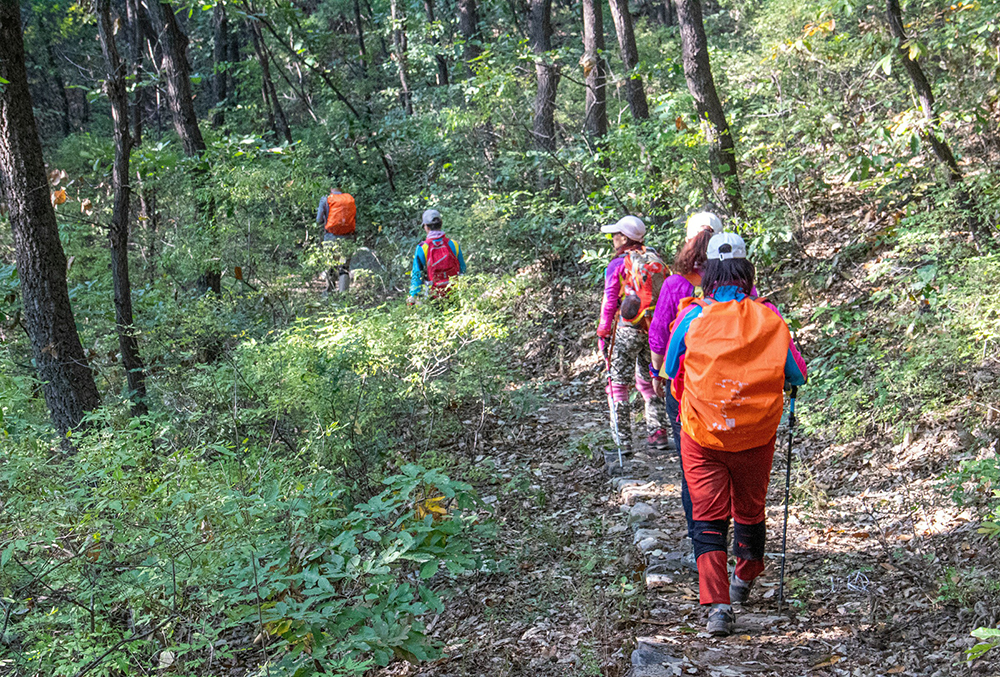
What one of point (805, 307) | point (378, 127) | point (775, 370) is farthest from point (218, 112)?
point (775, 370)

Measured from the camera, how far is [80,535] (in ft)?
12.8

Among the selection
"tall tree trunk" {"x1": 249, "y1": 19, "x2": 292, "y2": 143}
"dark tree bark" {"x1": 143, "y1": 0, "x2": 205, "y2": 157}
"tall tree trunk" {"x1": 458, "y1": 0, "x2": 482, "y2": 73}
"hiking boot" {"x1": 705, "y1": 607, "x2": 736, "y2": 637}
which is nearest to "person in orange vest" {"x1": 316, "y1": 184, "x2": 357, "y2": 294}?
"dark tree bark" {"x1": 143, "y1": 0, "x2": 205, "y2": 157}

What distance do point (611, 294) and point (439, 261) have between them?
10.8ft

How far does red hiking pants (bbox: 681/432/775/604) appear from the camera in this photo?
3.77 metres

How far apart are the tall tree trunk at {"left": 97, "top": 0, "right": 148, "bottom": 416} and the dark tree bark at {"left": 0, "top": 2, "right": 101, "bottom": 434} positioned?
640mm

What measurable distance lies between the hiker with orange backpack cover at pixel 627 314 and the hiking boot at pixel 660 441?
1.05 ft

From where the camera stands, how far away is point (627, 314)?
246 inches

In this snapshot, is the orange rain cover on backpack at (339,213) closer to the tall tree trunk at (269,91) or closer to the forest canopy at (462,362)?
the forest canopy at (462,362)

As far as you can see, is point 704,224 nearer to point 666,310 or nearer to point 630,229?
point 666,310

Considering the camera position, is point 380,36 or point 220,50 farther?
point 380,36

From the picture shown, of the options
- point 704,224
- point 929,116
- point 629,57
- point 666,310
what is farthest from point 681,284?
point 629,57

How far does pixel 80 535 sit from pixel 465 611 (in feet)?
7.94

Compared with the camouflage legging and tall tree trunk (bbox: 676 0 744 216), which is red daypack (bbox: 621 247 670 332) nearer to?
the camouflage legging

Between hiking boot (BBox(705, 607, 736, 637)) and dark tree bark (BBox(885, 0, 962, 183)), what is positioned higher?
dark tree bark (BBox(885, 0, 962, 183))
